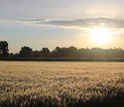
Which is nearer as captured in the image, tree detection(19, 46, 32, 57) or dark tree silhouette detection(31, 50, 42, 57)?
tree detection(19, 46, 32, 57)

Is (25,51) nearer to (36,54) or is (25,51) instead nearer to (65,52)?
(36,54)

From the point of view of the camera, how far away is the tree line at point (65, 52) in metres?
110

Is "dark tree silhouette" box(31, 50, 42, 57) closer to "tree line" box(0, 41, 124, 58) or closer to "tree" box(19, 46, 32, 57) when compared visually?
"tree line" box(0, 41, 124, 58)

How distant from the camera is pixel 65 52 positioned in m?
122

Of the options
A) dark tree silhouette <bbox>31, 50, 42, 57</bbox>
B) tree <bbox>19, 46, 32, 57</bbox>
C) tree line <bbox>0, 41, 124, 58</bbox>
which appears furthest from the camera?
dark tree silhouette <bbox>31, 50, 42, 57</bbox>

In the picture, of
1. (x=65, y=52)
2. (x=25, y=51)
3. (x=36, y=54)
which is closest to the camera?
(x=25, y=51)

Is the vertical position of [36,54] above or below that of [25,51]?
below

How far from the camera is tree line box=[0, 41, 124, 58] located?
362ft

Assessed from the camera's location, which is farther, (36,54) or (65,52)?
(65,52)

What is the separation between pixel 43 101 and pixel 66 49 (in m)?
115

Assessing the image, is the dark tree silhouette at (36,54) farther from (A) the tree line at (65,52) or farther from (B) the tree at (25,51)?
(B) the tree at (25,51)

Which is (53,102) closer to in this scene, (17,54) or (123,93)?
(123,93)

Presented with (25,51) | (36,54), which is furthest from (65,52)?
(25,51)

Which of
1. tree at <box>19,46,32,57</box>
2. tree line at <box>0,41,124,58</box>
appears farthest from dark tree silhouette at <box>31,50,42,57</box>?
tree at <box>19,46,32,57</box>
